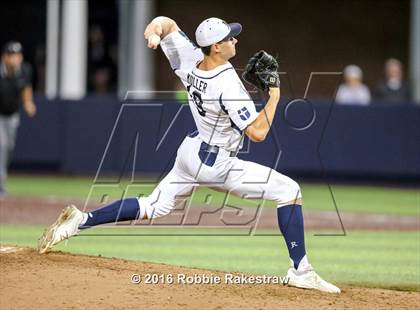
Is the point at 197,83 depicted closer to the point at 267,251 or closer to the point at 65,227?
the point at 65,227

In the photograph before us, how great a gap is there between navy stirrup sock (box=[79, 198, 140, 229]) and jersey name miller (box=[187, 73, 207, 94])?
1153mm

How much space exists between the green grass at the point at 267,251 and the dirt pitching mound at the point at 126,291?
4.32ft

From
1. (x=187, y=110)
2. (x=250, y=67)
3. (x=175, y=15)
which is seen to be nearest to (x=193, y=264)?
(x=250, y=67)

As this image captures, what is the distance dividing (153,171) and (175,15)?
7732 millimetres

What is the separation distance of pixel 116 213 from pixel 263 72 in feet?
5.71

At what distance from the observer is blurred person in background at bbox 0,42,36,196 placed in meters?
16.4

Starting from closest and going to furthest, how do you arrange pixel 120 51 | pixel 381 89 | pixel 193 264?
pixel 193 264
pixel 381 89
pixel 120 51

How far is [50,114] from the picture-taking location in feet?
67.1

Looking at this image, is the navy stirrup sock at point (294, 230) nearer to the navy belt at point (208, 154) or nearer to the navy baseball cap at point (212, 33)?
the navy belt at point (208, 154)

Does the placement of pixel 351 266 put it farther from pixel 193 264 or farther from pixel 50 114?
pixel 50 114

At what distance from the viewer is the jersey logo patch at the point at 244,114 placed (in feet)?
25.0

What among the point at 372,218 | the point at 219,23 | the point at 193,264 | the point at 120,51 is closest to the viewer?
the point at 219,23

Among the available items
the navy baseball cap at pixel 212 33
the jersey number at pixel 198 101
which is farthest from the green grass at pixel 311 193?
the navy baseball cap at pixel 212 33

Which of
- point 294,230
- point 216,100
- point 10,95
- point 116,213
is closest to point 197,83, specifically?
point 216,100
